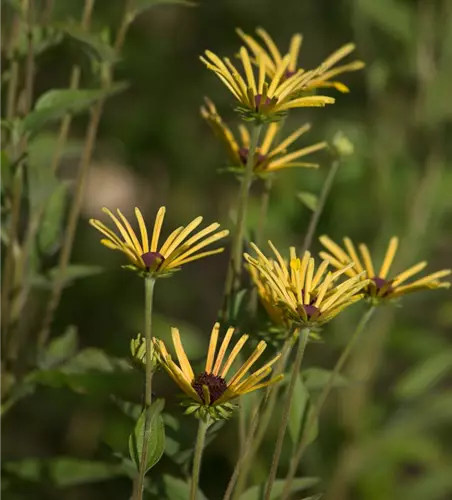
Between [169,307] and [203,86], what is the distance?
0.29 meters

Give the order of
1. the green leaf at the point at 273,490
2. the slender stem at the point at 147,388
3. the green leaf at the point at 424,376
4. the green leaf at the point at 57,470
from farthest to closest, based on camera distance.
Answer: the green leaf at the point at 424,376 < the green leaf at the point at 57,470 < the green leaf at the point at 273,490 < the slender stem at the point at 147,388

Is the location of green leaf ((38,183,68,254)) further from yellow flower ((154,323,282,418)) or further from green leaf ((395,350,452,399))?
green leaf ((395,350,452,399))

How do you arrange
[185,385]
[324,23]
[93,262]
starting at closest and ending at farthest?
[185,385]
[93,262]
[324,23]

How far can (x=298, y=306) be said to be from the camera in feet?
1.15

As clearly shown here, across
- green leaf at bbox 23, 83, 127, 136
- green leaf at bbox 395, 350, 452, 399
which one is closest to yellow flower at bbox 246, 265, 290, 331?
green leaf at bbox 23, 83, 127, 136

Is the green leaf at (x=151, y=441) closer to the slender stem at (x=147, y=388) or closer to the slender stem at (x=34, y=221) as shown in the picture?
the slender stem at (x=147, y=388)

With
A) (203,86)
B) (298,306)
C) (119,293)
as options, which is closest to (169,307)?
(119,293)

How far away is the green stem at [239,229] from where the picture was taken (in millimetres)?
386

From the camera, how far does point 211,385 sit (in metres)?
0.36

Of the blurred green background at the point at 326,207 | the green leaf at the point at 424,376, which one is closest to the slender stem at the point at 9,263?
the blurred green background at the point at 326,207

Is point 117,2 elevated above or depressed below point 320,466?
above

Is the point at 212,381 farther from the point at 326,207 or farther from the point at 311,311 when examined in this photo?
the point at 326,207

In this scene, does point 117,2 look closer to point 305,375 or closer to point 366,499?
point 366,499

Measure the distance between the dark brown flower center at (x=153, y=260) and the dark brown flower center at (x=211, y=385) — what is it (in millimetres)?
48
